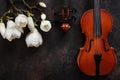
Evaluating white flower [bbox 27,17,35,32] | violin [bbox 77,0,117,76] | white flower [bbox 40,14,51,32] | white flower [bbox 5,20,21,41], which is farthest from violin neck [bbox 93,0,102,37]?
white flower [bbox 5,20,21,41]

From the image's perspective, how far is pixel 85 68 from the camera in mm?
2234

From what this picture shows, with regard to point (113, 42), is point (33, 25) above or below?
above

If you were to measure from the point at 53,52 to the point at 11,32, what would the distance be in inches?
18.9

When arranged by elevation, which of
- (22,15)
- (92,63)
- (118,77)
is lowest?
(118,77)

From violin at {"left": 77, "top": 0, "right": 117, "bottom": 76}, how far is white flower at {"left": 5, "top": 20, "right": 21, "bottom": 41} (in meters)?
0.54

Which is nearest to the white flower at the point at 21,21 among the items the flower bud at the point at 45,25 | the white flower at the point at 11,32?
the white flower at the point at 11,32

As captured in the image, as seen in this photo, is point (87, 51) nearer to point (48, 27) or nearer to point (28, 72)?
point (48, 27)

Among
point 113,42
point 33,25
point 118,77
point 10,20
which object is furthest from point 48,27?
point 118,77

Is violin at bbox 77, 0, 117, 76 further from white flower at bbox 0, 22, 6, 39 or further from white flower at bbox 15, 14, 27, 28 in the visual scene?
white flower at bbox 0, 22, 6, 39

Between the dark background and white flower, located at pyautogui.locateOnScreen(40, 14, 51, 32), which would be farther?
the dark background

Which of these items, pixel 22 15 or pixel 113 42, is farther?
pixel 113 42

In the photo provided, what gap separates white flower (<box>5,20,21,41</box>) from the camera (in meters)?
2.11

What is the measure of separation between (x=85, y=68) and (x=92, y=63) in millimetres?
76

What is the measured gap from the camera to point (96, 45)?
2160mm
